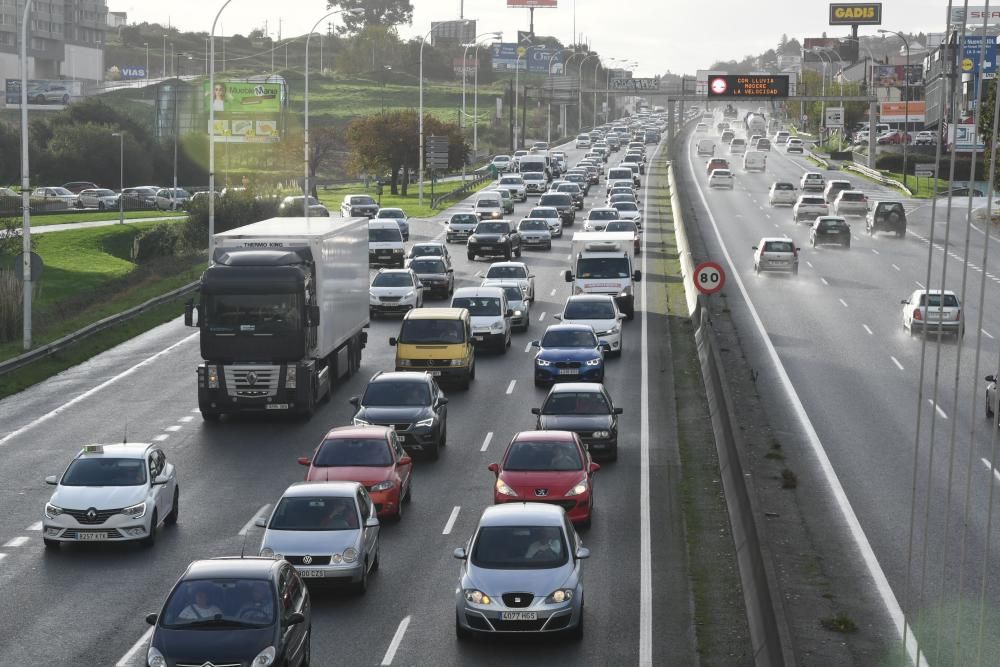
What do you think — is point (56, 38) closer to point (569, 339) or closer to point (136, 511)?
point (569, 339)

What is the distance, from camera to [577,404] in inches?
1132

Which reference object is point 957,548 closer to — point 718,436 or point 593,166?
point 718,436

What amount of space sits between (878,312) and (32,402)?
27547mm

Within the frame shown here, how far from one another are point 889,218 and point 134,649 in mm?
64203

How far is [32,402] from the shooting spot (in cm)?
3506

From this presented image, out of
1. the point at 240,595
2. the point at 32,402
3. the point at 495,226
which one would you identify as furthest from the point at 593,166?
the point at 240,595

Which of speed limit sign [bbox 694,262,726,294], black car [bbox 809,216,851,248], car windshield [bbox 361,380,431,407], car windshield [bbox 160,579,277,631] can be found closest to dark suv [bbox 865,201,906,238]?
black car [bbox 809,216,851,248]

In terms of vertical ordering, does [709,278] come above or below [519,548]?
above

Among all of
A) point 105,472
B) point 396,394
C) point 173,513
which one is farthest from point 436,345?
point 105,472

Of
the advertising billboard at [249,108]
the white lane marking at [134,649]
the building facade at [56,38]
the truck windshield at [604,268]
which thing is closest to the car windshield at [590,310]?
the truck windshield at [604,268]

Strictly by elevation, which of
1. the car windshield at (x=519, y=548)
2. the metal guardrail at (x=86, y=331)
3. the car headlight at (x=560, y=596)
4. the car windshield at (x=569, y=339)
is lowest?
the metal guardrail at (x=86, y=331)

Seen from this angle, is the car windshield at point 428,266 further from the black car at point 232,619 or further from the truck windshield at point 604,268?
the black car at point 232,619

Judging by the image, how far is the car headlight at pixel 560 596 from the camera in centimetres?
1738

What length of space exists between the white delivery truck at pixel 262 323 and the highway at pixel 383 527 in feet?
2.56
